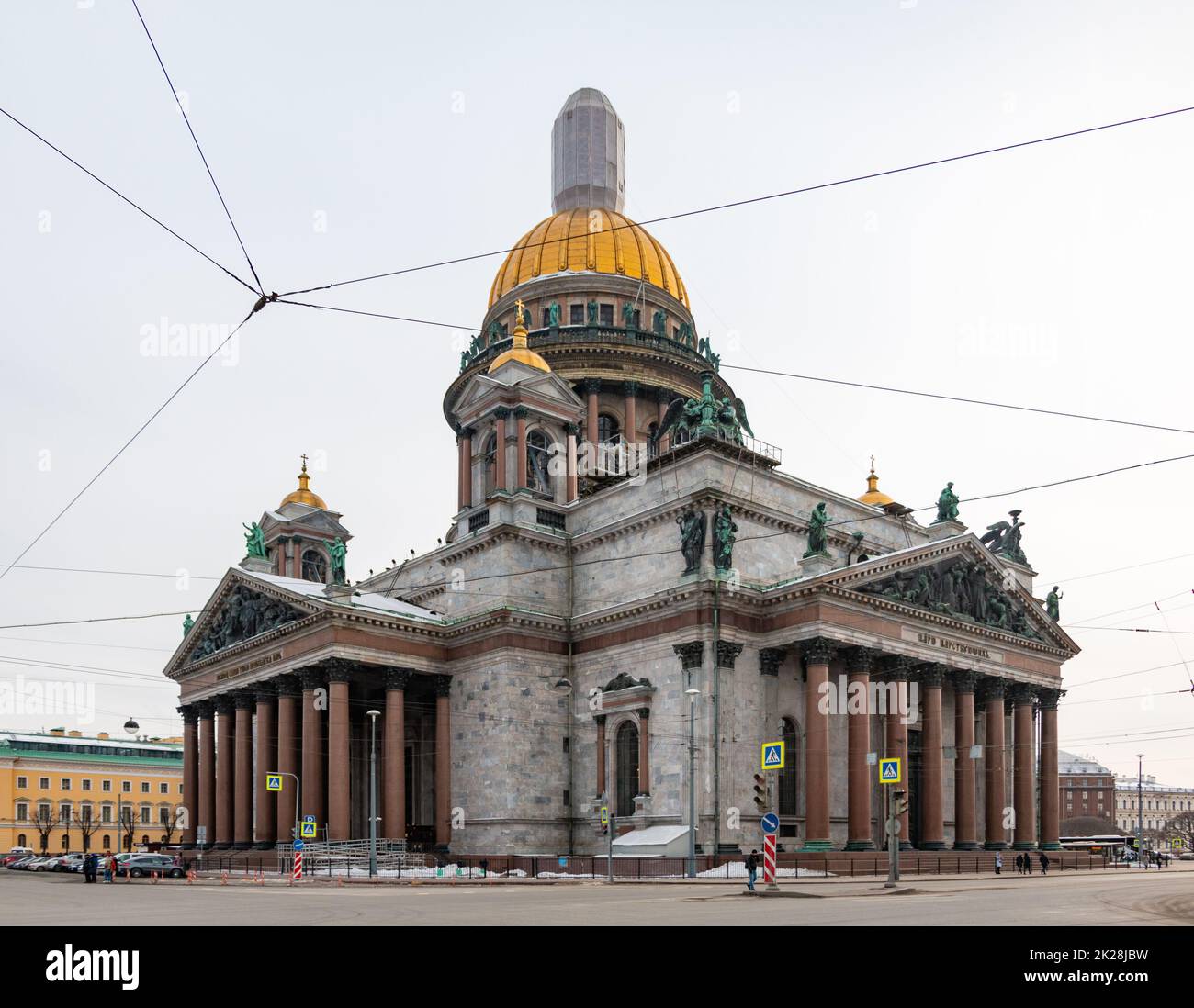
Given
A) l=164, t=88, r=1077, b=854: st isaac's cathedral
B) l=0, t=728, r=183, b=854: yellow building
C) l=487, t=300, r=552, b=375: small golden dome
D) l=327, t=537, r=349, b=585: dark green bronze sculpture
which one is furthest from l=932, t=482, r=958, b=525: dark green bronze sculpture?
l=0, t=728, r=183, b=854: yellow building

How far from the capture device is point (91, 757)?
4916 inches

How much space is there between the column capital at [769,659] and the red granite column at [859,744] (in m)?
2.93

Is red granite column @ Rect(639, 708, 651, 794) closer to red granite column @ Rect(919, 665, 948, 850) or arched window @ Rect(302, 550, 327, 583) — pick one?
red granite column @ Rect(919, 665, 948, 850)

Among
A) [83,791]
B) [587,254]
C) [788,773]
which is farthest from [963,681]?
[83,791]

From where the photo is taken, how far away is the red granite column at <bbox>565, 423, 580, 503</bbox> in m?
61.8

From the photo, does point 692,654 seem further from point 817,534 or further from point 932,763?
point 932,763

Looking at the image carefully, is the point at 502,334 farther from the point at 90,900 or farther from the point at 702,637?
the point at 90,900

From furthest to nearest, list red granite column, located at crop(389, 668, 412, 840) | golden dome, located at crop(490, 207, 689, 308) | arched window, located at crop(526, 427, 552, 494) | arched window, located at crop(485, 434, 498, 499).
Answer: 1. golden dome, located at crop(490, 207, 689, 308)
2. arched window, located at crop(485, 434, 498, 499)
3. arched window, located at crop(526, 427, 552, 494)
4. red granite column, located at crop(389, 668, 412, 840)

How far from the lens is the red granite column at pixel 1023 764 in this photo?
195 ft

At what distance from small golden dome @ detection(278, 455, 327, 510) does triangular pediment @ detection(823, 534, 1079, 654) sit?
39.1m

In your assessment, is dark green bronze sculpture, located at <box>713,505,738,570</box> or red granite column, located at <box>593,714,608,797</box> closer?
dark green bronze sculpture, located at <box>713,505,738,570</box>

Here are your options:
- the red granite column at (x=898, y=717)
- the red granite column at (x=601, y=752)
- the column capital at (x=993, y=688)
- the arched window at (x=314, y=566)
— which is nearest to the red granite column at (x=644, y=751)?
the red granite column at (x=601, y=752)
